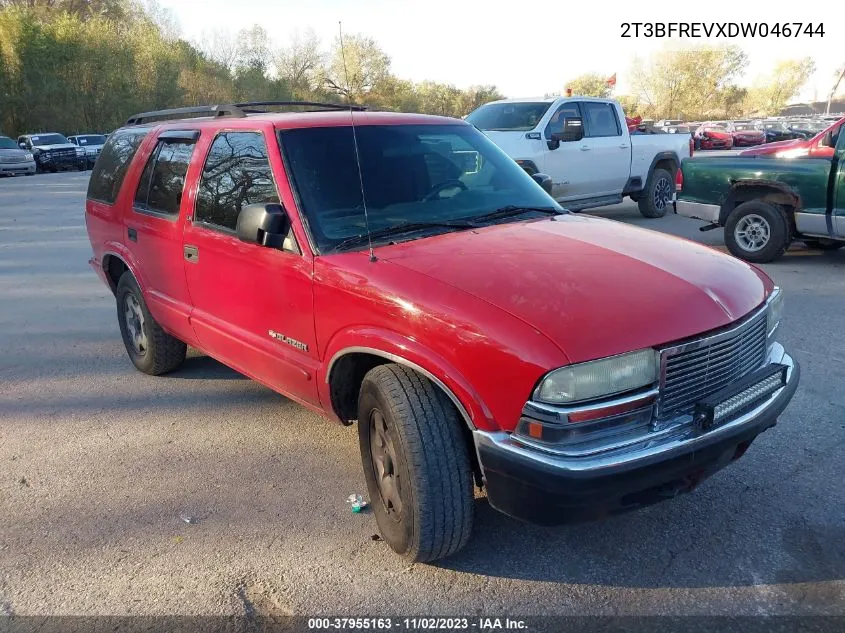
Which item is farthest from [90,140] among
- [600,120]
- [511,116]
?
[600,120]

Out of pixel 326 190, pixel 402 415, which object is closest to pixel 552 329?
pixel 402 415

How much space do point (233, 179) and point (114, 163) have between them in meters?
1.98

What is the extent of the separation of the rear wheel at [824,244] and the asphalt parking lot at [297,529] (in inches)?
158

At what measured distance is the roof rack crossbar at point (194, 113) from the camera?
439 centimetres

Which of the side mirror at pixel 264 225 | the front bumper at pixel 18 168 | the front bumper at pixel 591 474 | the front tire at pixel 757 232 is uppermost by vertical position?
the side mirror at pixel 264 225

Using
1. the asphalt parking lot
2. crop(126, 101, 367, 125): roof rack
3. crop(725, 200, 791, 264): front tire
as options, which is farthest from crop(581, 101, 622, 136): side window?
the asphalt parking lot

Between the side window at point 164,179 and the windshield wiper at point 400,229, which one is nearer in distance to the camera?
the windshield wiper at point 400,229

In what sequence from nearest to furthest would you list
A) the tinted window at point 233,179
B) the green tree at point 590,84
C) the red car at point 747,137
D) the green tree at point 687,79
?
the tinted window at point 233,179
the red car at point 747,137
the green tree at point 687,79
the green tree at point 590,84

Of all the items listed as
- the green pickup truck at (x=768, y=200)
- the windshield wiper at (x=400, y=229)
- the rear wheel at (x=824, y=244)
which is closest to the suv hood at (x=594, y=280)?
the windshield wiper at (x=400, y=229)

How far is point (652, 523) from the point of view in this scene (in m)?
3.18

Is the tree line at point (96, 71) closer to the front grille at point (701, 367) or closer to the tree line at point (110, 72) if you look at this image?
the tree line at point (110, 72)

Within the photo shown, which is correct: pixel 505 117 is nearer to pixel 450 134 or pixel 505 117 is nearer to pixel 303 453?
pixel 450 134

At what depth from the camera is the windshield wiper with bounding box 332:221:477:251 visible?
3.24 m

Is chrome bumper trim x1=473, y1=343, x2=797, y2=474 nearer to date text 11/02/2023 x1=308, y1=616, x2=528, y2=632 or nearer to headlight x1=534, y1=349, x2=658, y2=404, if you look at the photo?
headlight x1=534, y1=349, x2=658, y2=404
